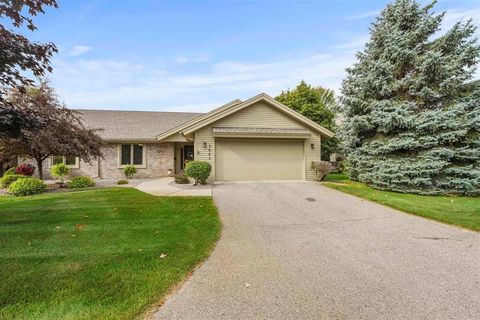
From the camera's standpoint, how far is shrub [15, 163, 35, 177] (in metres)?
14.5

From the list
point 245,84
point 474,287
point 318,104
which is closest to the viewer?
point 474,287

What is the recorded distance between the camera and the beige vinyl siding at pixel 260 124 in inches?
501

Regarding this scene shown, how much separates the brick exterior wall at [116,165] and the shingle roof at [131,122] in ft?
2.76

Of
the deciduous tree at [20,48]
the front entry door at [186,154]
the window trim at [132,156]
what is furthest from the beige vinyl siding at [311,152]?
the deciduous tree at [20,48]

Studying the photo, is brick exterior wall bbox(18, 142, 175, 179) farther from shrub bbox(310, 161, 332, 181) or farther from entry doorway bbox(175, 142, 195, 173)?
shrub bbox(310, 161, 332, 181)

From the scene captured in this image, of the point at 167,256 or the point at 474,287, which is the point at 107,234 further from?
the point at 474,287

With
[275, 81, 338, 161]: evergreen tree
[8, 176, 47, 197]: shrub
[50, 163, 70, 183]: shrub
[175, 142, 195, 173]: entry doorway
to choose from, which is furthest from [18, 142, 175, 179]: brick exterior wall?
[275, 81, 338, 161]: evergreen tree

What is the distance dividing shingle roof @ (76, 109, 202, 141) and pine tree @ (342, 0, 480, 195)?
13053mm

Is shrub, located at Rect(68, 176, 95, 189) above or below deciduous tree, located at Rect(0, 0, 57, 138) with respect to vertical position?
below

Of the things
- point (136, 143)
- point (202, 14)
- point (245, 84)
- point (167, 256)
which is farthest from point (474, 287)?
point (245, 84)

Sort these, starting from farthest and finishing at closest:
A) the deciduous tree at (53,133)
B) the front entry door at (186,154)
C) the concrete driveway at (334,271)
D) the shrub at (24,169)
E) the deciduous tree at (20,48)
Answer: the front entry door at (186,154), the shrub at (24,169), the deciduous tree at (53,133), the deciduous tree at (20,48), the concrete driveway at (334,271)

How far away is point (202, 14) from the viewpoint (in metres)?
11.2

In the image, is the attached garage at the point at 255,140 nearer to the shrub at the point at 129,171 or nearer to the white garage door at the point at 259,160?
the white garage door at the point at 259,160

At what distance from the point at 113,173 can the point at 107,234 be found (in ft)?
41.3
